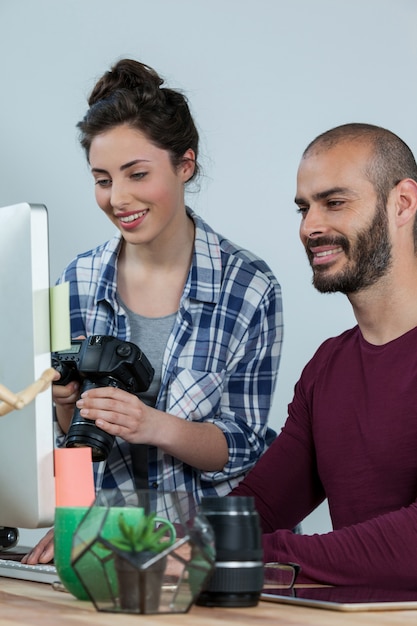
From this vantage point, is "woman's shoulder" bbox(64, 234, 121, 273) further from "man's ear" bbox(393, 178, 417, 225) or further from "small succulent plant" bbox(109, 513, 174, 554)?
"small succulent plant" bbox(109, 513, 174, 554)

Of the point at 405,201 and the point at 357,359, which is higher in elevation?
the point at 405,201

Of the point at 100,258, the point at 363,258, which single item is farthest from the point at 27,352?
the point at 100,258

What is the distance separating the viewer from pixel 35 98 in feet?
11.0

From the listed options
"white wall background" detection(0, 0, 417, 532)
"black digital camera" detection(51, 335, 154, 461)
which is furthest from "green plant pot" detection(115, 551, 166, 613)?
"white wall background" detection(0, 0, 417, 532)

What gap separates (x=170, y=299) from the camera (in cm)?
209

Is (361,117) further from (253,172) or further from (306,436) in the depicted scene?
(306,436)

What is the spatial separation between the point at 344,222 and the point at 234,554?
2.94 ft

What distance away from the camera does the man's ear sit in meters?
1.81

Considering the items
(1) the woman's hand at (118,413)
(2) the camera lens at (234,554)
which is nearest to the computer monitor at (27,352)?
(2) the camera lens at (234,554)

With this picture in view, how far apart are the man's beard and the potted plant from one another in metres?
0.91

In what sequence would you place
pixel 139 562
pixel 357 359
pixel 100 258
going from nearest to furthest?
pixel 139 562 < pixel 357 359 < pixel 100 258

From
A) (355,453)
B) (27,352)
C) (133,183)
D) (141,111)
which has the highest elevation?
(141,111)

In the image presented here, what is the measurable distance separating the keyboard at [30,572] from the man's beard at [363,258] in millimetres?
703

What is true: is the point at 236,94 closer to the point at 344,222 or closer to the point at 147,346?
the point at 147,346
